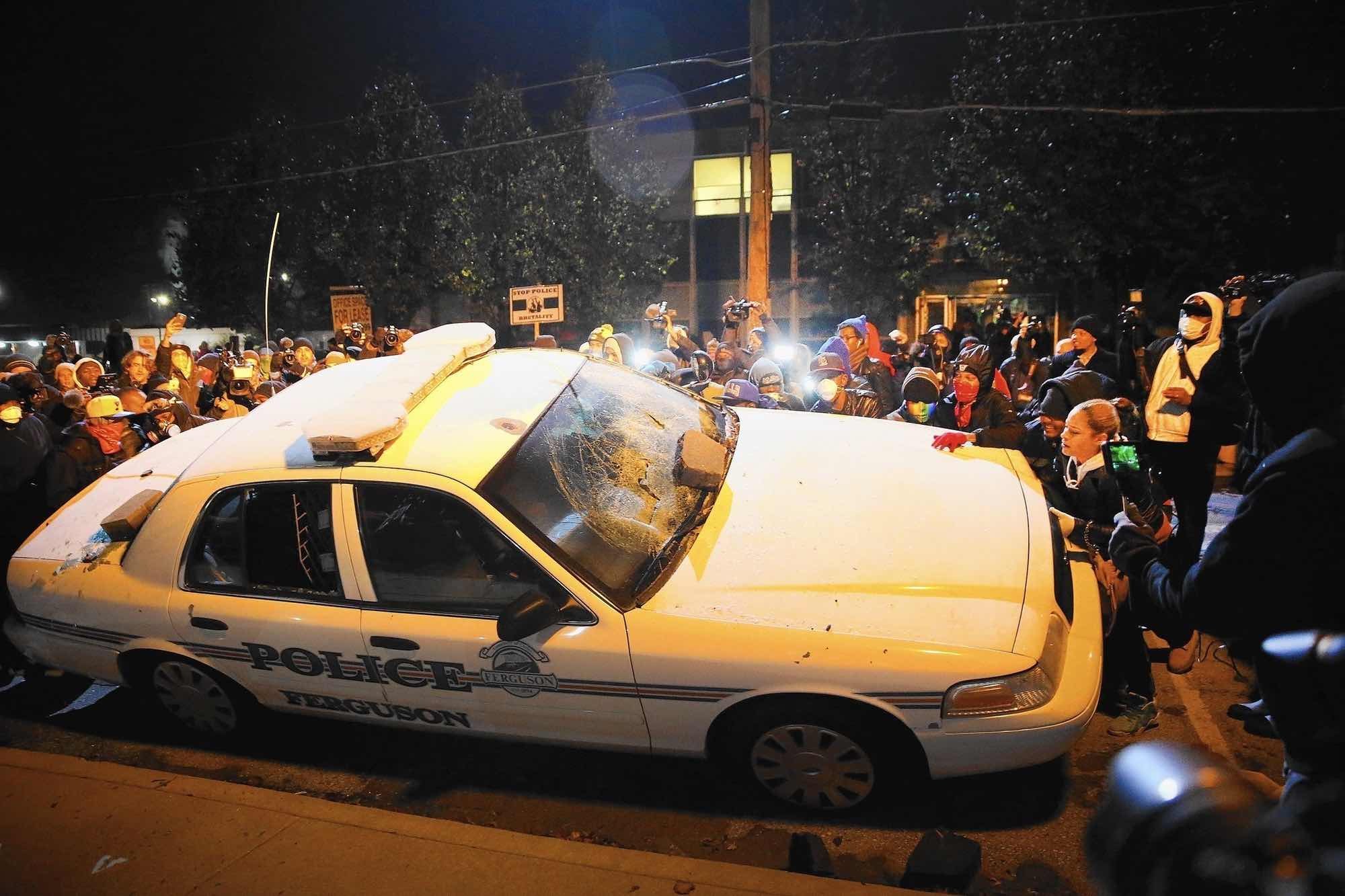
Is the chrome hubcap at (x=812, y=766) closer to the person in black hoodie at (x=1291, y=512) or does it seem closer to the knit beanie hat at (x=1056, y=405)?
the person in black hoodie at (x=1291, y=512)

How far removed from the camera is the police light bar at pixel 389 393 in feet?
10.5

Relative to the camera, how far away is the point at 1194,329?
5.30 metres

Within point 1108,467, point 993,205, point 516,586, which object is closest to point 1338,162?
point 993,205

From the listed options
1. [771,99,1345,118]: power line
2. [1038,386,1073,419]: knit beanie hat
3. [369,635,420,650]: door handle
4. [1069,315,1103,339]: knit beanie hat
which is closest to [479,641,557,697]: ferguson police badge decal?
[369,635,420,650]: door handle

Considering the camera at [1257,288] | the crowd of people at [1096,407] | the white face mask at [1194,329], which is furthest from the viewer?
the camera at [1257,288]

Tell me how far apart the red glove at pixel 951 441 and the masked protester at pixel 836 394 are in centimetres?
136

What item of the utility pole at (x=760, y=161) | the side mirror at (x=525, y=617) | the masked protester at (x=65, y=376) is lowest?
the side mirror at (x=525, y=617)

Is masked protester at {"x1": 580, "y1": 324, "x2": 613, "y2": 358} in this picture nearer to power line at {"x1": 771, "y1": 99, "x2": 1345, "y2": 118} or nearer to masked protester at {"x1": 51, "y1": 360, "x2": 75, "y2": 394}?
power line at {"x1": 771, "y1": 99, "x2": 1345, "y2": 118}

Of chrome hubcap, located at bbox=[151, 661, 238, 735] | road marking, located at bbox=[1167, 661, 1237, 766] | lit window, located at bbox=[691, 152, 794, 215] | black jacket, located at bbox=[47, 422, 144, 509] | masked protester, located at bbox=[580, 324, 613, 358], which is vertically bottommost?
road marking, located at bbox=[1167, 661, 1237, 766]

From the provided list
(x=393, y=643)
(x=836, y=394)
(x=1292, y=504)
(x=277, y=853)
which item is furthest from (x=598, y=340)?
(x=1292, y=504)

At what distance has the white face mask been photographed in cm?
529

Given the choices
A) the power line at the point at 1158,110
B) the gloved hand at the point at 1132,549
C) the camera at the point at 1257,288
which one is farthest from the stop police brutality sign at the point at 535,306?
the gloved hand at the point at 1132,549

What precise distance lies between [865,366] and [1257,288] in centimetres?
438

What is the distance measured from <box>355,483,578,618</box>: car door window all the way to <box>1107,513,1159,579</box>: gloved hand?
1.95 m
